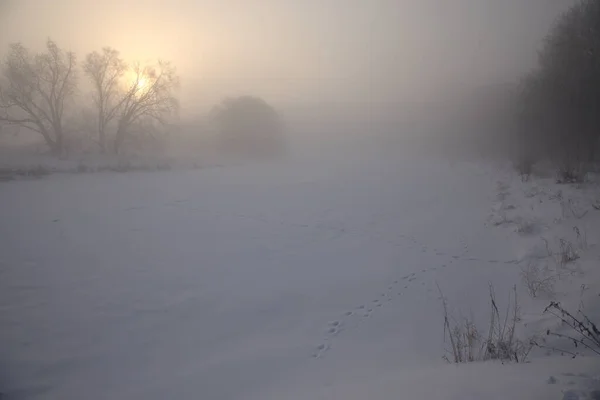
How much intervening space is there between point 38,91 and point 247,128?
18554 millimetres

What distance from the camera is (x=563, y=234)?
797cm

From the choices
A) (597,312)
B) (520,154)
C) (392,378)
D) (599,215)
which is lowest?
(392,378)

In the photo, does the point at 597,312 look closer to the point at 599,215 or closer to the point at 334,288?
the point at 334,288

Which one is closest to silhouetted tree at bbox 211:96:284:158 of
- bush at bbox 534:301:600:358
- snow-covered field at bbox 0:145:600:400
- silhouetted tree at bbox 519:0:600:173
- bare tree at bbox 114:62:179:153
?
bare tree at bbox 114:62:179:153

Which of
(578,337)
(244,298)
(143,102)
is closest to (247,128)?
(143,102)

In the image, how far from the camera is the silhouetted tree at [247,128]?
111 feet

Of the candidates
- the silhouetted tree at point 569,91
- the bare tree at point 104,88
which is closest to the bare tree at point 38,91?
the bare tree at point 104,88

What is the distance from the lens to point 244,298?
5.70 metres

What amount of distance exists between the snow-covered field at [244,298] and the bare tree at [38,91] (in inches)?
422

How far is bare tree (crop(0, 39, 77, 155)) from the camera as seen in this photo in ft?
59.5

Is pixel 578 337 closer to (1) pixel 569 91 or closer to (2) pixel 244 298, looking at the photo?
(2) pixel 244 298

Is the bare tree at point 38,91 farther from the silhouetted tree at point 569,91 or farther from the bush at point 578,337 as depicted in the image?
the silhouetted tree at point 569,91

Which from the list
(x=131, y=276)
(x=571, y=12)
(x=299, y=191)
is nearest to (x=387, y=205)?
(x=299, y=191)

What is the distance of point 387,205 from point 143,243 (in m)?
9.90
